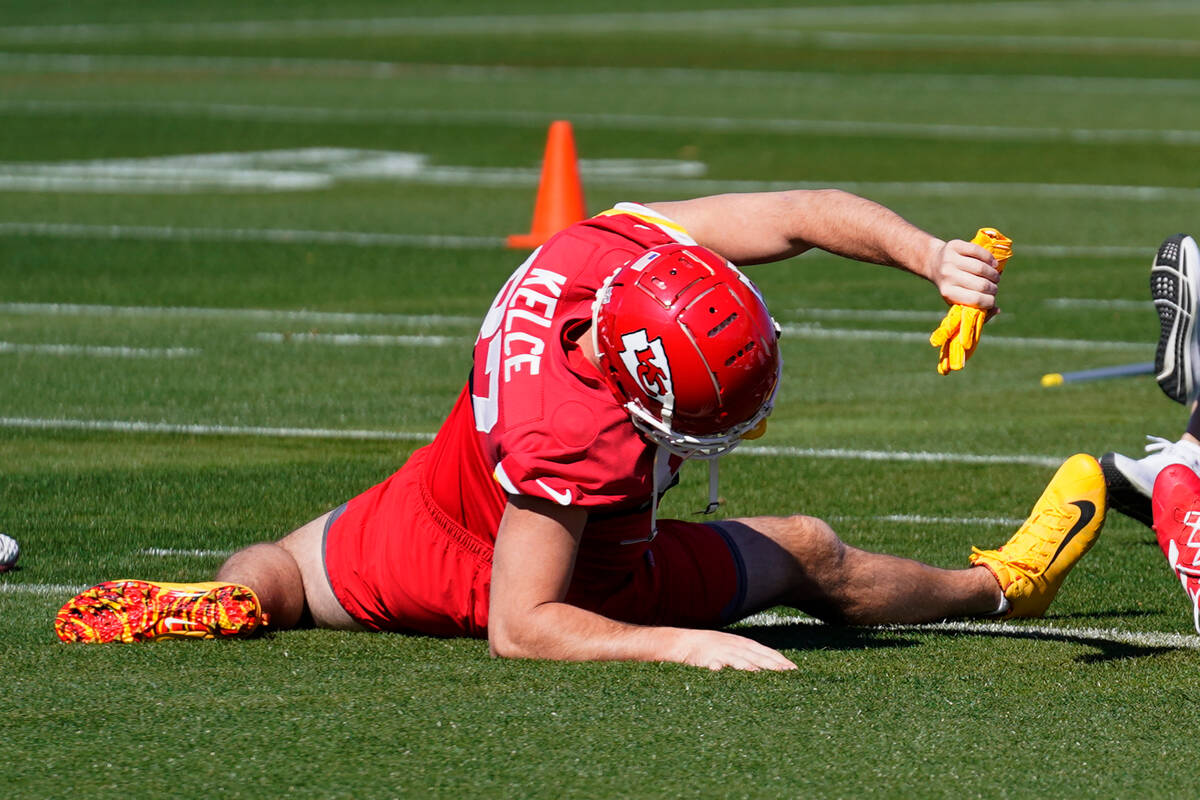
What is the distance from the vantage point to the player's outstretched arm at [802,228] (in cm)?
542

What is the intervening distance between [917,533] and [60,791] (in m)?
3.84

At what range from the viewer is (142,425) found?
968 cm

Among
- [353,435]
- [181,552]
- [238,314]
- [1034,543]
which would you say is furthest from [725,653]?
[238,314]

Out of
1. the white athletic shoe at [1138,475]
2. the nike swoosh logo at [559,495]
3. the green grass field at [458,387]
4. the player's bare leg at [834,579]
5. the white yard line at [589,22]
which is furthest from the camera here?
the white yard line at [589,22]

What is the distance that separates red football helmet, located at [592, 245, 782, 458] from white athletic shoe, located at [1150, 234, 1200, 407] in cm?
237

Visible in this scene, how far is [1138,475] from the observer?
6.50 meters

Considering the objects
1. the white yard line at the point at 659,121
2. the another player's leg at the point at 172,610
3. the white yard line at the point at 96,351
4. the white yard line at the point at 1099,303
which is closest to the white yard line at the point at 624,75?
the white yard line at the point at 659,121

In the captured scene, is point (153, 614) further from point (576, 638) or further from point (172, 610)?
point (576, 638)

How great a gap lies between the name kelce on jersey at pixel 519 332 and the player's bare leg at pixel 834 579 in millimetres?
938

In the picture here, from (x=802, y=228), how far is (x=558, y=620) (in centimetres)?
116

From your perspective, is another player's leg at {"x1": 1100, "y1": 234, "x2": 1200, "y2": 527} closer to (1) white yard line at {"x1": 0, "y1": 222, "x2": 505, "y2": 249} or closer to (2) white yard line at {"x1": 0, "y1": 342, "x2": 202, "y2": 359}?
(2) white yard line at {"x1": 0, "y1": 342, "x2": 202, "y2": 359}

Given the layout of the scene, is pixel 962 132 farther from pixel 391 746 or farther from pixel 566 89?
pixel 391 746

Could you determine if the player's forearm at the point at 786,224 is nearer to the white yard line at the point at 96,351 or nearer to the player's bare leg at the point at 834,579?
the player's bare leg at the point at 834,579

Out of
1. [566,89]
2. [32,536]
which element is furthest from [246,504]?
[566,89]
